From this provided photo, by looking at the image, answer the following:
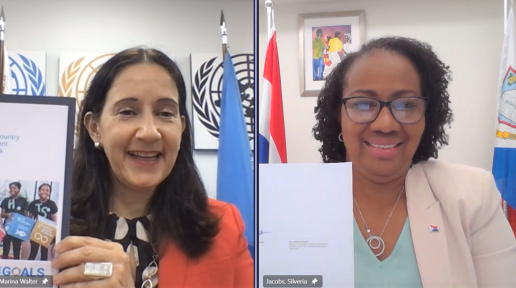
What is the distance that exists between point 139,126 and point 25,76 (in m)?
0.36

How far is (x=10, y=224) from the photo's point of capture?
3.54ft

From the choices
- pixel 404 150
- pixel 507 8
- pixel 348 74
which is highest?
pixel 507 8

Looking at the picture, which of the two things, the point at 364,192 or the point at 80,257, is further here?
the point at 364,192

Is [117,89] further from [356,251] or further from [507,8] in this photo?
[507,8]

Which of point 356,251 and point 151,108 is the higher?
point 151,108

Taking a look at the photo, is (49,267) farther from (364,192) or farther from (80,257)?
(364,192)

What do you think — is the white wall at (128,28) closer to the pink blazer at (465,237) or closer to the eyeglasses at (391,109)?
the eyeglasses at (391,109)

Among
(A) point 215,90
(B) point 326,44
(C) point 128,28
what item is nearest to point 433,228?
(B) point 326,44

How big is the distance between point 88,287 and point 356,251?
700mm

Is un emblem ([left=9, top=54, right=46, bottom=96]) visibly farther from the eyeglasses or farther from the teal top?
the teal top

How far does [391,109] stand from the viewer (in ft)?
3.76

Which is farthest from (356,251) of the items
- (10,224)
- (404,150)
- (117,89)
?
Answer: (10,224)

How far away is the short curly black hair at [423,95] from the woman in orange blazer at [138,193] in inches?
14.9

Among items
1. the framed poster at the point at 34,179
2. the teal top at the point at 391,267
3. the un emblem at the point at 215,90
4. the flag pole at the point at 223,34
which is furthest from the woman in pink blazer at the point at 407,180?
the framed poster at the point at 34,179
